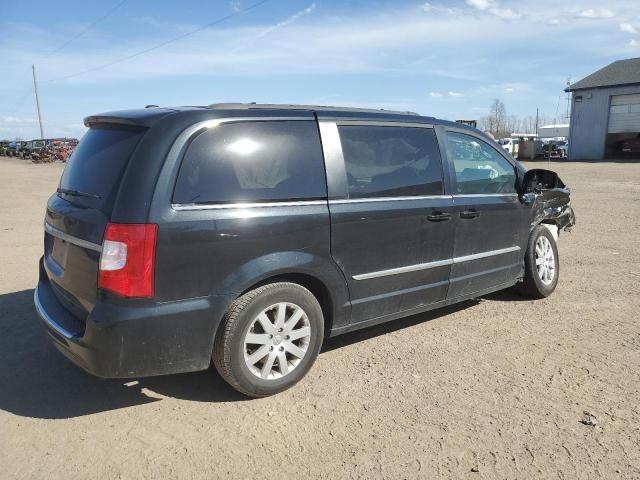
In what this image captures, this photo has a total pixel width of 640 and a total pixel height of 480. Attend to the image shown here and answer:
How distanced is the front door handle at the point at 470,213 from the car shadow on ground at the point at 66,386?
1.37m

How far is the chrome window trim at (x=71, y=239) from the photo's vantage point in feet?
9.70

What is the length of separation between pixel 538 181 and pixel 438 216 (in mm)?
1707

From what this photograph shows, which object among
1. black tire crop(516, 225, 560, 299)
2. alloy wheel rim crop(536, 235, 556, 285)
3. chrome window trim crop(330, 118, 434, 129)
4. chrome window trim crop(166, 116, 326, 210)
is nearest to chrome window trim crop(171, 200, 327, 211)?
chrome window trim crop(166, 116, 326, 210)

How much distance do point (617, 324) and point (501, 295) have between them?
1185 mm

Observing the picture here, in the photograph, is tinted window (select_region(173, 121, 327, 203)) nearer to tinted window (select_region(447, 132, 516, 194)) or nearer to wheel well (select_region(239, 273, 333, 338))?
wheel well (select_region(239, 273, 333, 338))

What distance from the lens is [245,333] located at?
3215mm

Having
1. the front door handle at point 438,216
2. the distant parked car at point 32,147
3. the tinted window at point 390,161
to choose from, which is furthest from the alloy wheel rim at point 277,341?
the distant parked car at point 32,147

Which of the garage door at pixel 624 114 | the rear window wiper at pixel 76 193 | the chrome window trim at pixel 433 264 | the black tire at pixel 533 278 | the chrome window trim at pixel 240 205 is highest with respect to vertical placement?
the garage door at pixel 624 114

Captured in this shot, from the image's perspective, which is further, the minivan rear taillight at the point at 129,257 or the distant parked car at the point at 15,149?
the distant parked car at the point at 15,149

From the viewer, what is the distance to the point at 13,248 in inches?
304

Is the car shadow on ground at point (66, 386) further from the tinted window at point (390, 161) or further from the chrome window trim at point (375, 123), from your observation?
the chrome window trim at point (375, 123)

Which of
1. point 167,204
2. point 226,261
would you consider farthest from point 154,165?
point 226,261

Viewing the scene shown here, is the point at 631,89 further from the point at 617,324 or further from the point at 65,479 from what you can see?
the point at 65,479

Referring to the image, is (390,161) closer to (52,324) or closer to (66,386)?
(52,324)
